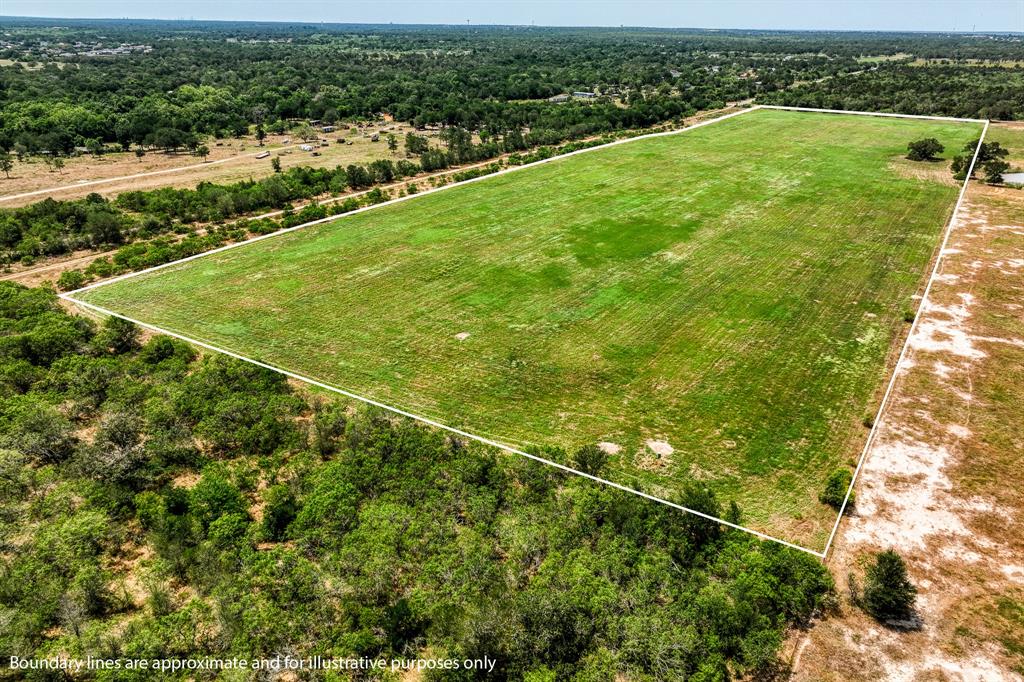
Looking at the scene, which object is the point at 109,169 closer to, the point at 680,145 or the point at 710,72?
the point at 680,145

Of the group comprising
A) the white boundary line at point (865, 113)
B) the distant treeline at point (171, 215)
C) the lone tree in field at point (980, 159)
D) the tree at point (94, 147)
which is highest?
the white boundary line at point (865, 113)

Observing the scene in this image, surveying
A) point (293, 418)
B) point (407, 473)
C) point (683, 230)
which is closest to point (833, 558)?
point (407, 473)

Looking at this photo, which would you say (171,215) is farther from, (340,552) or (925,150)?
(925,150)

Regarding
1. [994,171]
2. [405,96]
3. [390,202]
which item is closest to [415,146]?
[390,202]

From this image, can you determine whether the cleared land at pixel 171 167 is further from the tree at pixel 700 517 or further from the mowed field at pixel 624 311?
the tree at pixel 700 517

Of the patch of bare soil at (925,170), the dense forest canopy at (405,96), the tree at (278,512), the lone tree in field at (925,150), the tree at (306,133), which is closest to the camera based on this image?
the tree at (278,512)

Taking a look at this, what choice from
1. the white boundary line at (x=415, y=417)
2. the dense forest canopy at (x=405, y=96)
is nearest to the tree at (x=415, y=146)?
the dense forest canopy at (x=405, y=96)
